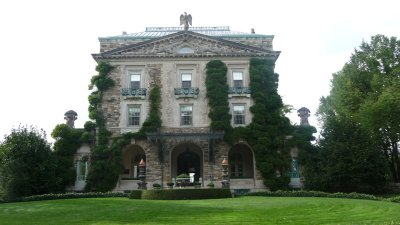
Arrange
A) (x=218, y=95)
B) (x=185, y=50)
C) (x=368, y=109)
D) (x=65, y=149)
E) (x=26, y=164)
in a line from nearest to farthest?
1. (x=26, y=164)
2. (x=368, y=109)
3. (x=65, y=149)
4. (x=218, y=95)
5. (x=185, y=50)

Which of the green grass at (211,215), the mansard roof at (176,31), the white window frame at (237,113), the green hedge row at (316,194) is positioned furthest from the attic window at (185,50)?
the green grass at (211,215)

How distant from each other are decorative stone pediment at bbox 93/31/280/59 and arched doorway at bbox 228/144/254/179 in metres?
8.11

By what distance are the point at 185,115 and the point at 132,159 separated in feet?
19.9

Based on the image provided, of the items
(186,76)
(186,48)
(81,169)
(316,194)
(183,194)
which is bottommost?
(316,194)

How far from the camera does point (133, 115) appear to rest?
119 ft

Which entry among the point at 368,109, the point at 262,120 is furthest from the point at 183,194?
the point at 368,109

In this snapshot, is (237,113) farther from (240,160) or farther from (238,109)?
(240,160)

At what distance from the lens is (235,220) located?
14609mm

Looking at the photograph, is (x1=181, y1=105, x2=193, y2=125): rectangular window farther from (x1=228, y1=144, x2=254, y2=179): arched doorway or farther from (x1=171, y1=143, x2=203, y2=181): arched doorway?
(x1=228, y1=144, x2=254, y2=179): arched doorway

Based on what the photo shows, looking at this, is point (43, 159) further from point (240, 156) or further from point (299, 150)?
point (299, 150)

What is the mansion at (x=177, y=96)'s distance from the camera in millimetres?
35438

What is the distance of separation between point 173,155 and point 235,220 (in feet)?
73.5

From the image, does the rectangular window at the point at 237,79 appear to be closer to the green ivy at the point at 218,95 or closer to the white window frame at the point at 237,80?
the white window frame at the point at 237,80

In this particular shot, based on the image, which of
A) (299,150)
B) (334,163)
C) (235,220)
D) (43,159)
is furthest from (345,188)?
(43,159)
